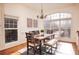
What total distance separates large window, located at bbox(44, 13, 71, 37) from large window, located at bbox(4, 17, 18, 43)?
588 mm

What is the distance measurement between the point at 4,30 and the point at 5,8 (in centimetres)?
41

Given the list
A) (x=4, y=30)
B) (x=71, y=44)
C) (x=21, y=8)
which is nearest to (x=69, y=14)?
(x=71, y=44)

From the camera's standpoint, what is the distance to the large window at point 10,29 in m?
2.08

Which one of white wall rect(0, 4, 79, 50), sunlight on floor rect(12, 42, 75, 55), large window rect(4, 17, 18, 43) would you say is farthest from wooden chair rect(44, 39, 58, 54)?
large window rect(4, 17, 18, 43)

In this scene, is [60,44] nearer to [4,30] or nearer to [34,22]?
[34,22]

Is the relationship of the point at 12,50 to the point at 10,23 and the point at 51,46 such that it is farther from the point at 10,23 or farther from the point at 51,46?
the point at 51,46

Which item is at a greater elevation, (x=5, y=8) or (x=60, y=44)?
(x=5, y=8)

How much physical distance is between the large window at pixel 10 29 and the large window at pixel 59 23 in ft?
1.93

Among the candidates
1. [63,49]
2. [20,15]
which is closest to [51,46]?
[63,49]

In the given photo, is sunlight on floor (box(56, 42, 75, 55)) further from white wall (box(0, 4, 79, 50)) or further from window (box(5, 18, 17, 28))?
window (box(5, 18, 17, 28))

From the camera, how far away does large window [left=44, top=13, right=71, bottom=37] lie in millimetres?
2106

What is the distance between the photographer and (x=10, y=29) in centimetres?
212

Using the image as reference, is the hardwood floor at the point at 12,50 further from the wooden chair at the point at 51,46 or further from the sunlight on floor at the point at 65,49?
the sunlight on floor at the point at 65,49

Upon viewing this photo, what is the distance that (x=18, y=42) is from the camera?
212 cm
